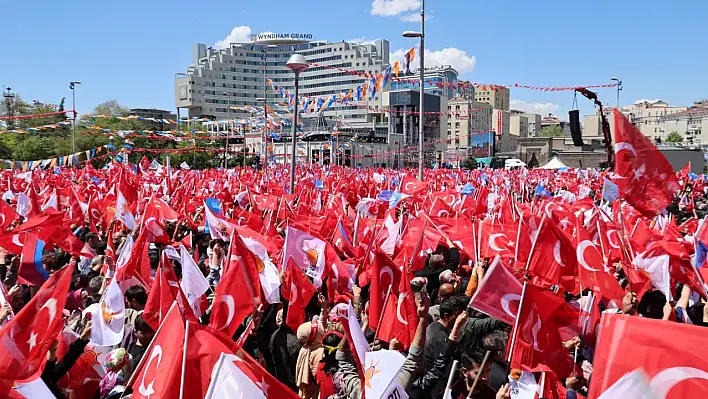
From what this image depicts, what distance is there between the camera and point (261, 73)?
152250 millimetres

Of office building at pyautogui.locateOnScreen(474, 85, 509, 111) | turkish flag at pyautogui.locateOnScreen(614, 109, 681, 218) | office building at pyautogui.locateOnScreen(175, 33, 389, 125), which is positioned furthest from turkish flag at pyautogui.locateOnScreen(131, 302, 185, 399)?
office building at pyautogui.locateOnScreen(474, 85, 509, 111)

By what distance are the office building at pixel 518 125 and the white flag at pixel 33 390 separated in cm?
14444

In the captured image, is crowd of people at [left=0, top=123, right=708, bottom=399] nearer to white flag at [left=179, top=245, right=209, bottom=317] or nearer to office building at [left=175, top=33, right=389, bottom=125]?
white flag at [left=179, top=245, right=209, bottom=317]

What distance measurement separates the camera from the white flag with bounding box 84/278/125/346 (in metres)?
5.23

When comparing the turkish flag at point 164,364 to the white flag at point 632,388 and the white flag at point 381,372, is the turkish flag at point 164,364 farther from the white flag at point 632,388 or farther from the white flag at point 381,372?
the white flag at point 632,388

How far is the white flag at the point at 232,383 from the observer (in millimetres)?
3172

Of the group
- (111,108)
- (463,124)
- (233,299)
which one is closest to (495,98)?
(463,124)

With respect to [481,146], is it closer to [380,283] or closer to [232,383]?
[380,283]

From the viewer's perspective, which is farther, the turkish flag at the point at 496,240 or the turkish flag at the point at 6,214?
the turkish flag at the point at 6,214

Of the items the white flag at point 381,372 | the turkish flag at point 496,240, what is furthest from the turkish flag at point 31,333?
the turkish flag at point 496,240

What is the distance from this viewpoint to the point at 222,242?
9859 millimetres

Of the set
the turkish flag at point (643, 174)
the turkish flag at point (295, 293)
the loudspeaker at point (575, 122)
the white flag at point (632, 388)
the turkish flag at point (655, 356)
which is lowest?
the turkish flag at point (295, 293)

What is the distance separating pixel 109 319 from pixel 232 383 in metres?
2.63

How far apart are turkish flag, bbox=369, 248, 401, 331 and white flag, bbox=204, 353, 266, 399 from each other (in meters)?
2.59
